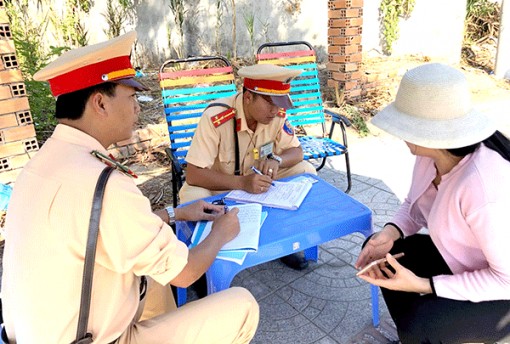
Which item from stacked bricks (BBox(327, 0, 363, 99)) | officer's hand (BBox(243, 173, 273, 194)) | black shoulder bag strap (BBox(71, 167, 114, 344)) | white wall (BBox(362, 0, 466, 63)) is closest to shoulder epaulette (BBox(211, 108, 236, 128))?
officer's hand (BBox(243, 173, 273, 194))

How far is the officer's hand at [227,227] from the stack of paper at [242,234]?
0.03 metres

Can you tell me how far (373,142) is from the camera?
493cm

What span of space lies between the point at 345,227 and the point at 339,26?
13.4 ft

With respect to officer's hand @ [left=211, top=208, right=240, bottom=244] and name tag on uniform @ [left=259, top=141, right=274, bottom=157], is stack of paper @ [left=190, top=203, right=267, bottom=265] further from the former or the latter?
name tag on uniform @ [left=259, top=141, right=274, bottom=157]

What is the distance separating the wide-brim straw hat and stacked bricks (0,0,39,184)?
3199 mm

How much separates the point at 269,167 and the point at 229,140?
0.35 metres

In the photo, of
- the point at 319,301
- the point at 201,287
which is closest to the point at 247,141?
the point at 201,287

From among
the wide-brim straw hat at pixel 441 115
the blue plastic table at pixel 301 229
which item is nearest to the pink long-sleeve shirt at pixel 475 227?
the wide-brim straw hat at pixel 441 115

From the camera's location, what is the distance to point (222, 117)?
8.73 feet

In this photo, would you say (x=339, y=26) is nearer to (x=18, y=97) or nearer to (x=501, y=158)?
(x=18, y=97)

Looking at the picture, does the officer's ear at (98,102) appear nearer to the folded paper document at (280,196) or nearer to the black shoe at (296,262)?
the folded paper document at (280,196)

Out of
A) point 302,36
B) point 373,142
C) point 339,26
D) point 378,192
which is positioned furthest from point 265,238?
point 302,36

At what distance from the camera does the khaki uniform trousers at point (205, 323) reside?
56.9 inches

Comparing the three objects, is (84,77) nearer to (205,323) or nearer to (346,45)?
(205,323)
